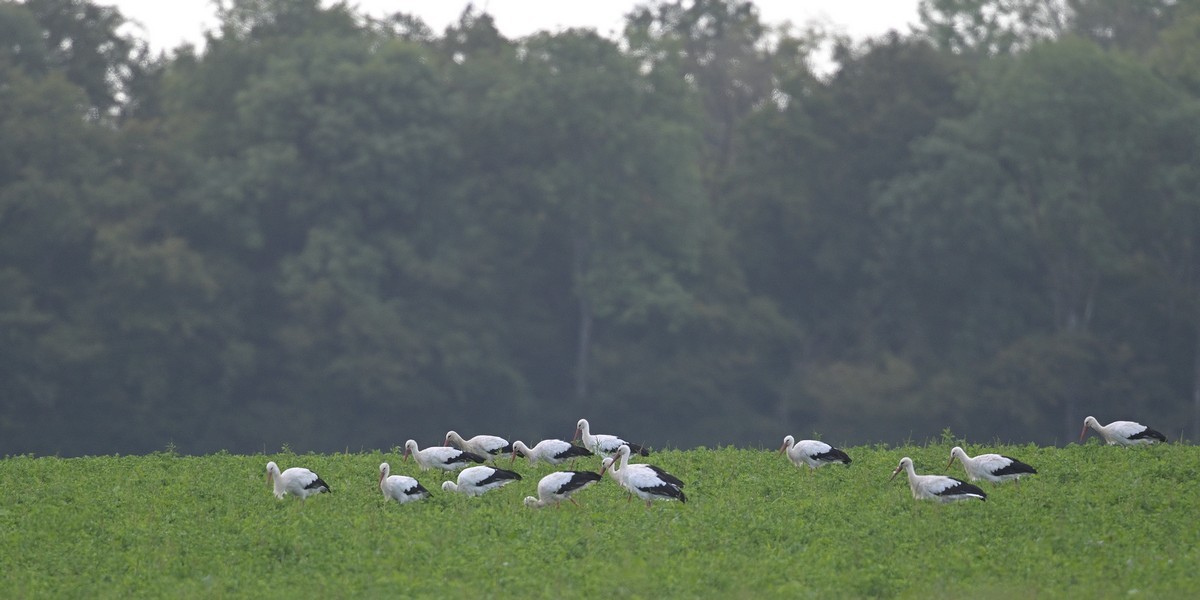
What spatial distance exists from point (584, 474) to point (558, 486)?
376 millimetres

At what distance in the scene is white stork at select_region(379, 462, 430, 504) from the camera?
59.9 ft

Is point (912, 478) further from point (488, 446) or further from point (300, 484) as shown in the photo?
point (300, 484)

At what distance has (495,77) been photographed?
65188 millimetres

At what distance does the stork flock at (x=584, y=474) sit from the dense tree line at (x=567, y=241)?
119 feet

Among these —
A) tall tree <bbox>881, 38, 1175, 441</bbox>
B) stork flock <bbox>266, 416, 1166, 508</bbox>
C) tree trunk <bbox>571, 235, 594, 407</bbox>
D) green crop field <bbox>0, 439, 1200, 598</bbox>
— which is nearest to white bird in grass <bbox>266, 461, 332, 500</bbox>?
stork flock <bbox>266, 416, 1166, 508</bbox>

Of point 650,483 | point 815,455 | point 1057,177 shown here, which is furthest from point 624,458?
point 1057,177

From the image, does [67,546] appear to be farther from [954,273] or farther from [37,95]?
[954,273]

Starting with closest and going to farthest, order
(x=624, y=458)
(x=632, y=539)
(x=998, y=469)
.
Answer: (x=632, y=539), (x=624, y=458), (x=998, y=469)

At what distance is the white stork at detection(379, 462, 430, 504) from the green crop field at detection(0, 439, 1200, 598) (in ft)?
0.42

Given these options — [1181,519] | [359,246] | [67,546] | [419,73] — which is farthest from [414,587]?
[419,73]

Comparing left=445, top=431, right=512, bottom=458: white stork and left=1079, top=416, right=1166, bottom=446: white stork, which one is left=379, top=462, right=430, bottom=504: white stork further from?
left=1079, top=416, right=1166, bottom=446: white stork

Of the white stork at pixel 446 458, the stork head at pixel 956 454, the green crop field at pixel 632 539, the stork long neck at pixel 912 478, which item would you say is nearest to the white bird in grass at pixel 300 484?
the green crop field at pixel 632 539

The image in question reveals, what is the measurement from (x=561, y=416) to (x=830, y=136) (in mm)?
14402

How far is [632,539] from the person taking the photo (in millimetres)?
16703
